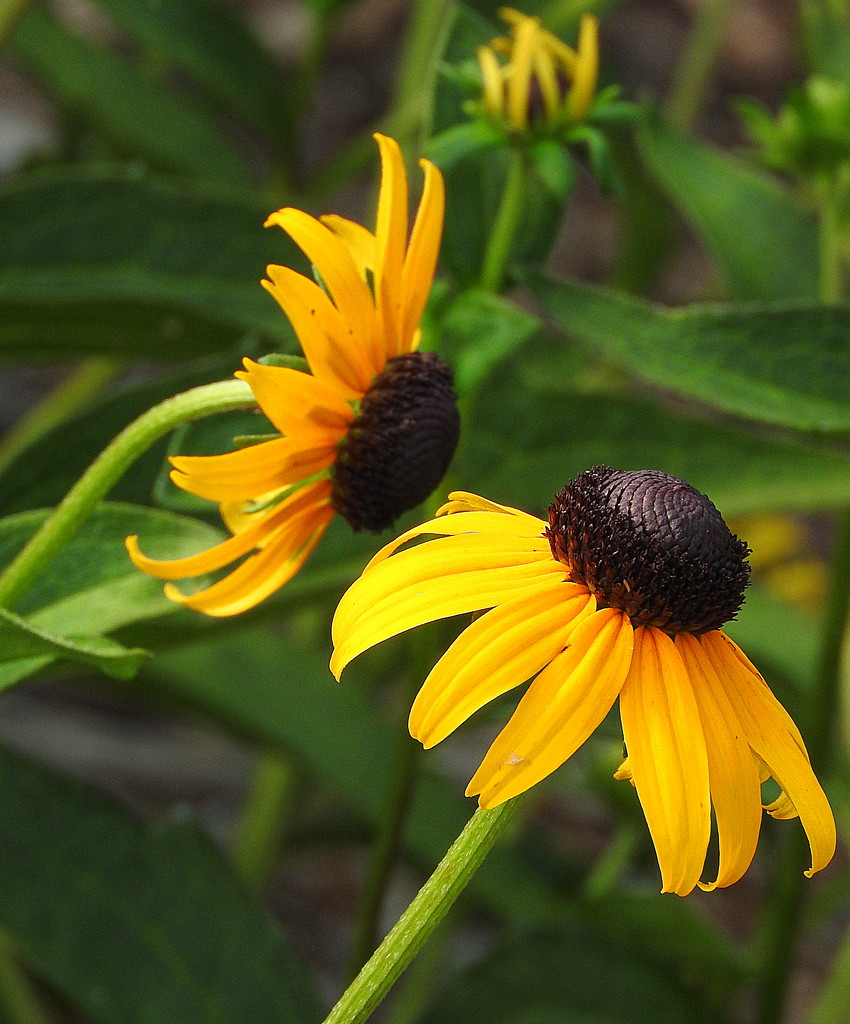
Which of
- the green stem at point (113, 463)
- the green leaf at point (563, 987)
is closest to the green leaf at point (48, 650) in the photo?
the green stem at point (113, 463)

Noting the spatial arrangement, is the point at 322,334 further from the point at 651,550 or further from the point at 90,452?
the point at 90,452

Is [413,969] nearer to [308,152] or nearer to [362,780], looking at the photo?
[362,780]

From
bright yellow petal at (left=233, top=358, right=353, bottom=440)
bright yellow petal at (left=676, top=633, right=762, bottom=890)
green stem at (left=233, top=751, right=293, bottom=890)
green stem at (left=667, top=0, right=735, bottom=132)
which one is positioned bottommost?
green stem at (left=233, top=751, right=293, bottom=890)

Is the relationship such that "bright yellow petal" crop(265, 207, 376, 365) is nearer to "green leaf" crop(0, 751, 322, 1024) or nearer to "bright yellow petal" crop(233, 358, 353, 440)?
"bright yellow petal" crop(233, 358, 353, 440)

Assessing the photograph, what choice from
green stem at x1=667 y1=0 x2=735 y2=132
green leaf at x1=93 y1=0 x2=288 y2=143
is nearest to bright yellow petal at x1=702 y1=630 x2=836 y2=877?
green leaf at x1=93 y1=0 x2=288 y2=143

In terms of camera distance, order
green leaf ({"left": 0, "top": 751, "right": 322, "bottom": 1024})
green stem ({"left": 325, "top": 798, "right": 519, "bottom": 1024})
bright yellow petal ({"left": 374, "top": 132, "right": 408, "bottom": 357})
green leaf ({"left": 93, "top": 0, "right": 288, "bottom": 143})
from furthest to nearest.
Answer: green leaf ({"left": 93, "top": 0, "right": 288, "bottom": 143})
green leaf ({"left": 0, "top": 751, "right": 322, "bottom": 1024})
bright yellow petal ({"left": 374, "top": 132, "right": 408, "bottom": 357})
green stem ({"left": 325, "top": 798, "right": 519, "bottom": 1024})

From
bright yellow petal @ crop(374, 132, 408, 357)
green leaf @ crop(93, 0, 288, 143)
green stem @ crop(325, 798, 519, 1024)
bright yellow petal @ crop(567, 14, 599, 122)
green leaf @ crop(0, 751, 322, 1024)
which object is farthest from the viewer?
green leaf @ crop(93, 0, 288, 143)

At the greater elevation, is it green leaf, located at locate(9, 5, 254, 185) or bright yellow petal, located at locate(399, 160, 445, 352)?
green leaf, located at locate(9, 5, 254, 185)

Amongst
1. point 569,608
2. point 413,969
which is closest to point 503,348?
point 569,608
